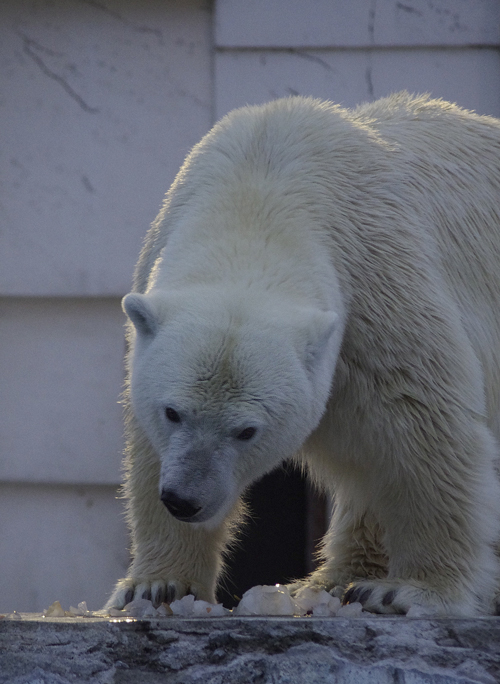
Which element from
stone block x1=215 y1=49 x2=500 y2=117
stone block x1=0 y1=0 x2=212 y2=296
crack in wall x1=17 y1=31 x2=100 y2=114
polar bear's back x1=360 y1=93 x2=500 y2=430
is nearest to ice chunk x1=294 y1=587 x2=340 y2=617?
polar bear's back x1=360 y1=93 x2=500 y2=430

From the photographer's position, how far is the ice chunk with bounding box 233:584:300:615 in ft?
7.67

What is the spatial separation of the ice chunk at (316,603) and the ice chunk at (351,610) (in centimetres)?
4

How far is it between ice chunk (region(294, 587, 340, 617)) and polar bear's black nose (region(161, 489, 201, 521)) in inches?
19.0

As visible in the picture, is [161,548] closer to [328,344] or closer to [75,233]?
[328,344]

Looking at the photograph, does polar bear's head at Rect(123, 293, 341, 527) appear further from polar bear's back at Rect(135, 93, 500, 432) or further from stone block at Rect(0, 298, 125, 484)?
stone block at Rect(0, 298, 125, 484)

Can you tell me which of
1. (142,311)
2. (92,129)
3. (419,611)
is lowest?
(419,611)

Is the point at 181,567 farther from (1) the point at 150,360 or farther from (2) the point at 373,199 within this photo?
(2) the point at 373,199

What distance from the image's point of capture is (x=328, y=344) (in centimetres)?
228

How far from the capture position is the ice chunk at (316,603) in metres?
2.43

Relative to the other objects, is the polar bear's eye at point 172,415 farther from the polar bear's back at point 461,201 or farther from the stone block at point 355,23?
the stone block at point 355,23

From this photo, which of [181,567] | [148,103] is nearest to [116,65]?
[148,103]

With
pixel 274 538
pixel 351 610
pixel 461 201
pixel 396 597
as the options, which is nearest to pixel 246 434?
pixel 351 610

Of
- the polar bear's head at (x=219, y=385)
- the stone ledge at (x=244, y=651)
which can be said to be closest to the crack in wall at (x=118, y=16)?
the polar bear's head at (x=219, y=385)

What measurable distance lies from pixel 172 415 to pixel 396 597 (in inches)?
33.9
